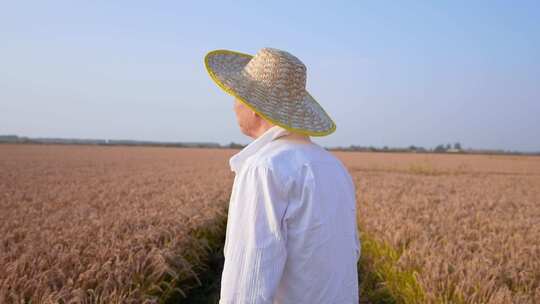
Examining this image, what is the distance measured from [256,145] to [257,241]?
15.7 inches

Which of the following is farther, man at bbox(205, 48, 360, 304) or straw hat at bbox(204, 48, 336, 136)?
straw hat at bbox(204, 48, 336, 136)

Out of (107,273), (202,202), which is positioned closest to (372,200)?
(202,202)

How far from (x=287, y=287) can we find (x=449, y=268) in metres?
3.26

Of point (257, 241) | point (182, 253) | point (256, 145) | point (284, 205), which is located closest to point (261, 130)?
point (256, 145)

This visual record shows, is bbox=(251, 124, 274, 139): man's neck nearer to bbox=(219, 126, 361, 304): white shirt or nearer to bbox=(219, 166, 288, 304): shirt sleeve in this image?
bbox=(219, 126, 361, 304): white shirt

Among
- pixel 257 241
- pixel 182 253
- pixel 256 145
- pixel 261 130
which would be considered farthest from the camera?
pixel 182 253

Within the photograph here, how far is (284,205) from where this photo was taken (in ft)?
4.70

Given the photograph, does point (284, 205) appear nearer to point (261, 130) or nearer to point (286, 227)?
point (286, 227)

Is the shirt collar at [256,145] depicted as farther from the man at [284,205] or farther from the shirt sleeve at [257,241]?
the shirt sleeve at [257,241]

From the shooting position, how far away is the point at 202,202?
8.24 m

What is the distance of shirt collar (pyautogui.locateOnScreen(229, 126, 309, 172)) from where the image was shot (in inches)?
62.8

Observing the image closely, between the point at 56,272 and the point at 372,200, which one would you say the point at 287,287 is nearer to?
the point at 56,272

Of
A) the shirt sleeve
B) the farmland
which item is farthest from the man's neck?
the farmland

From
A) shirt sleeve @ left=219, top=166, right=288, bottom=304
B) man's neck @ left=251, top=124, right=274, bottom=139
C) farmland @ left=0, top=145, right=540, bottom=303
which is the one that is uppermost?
man's neck @ left=251, top=124, right=274, bottom=139
